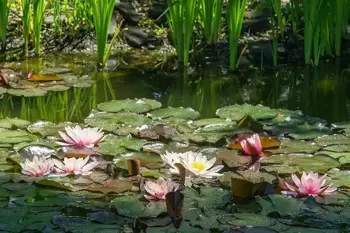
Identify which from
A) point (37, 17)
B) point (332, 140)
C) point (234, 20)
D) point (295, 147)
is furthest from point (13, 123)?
point (234, 20)

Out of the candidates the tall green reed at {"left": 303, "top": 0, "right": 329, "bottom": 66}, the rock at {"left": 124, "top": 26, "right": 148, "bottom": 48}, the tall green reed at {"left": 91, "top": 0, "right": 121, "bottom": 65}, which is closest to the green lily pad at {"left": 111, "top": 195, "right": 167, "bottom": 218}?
the tall green reed at {"left": 91, "top": 0, "right": 121, "bottom": 65}

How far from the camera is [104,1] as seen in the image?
4.41m

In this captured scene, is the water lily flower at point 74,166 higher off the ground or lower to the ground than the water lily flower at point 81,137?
lower

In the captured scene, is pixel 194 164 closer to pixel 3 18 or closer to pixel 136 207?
pixel 136 207

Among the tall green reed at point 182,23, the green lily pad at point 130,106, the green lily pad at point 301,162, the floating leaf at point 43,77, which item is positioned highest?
the tall green reed at point 182,23

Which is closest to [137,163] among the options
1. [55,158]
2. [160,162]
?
[160,162]

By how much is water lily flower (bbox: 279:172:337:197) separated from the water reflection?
1.18 meters

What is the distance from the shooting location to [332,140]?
3.05 metres

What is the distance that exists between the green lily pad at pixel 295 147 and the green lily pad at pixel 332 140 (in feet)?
0.15

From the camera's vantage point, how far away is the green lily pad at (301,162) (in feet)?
9.02

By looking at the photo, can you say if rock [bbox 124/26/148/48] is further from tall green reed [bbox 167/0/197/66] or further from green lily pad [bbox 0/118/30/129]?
green lily pad [bbox 0/118/30/129]

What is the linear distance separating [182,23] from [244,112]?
1.21 metres

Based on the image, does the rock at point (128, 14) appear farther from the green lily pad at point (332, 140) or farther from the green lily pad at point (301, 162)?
the green lily pad at point (301, 162)

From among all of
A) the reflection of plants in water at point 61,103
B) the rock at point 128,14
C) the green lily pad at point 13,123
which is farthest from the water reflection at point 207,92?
the rock at point 128,14
